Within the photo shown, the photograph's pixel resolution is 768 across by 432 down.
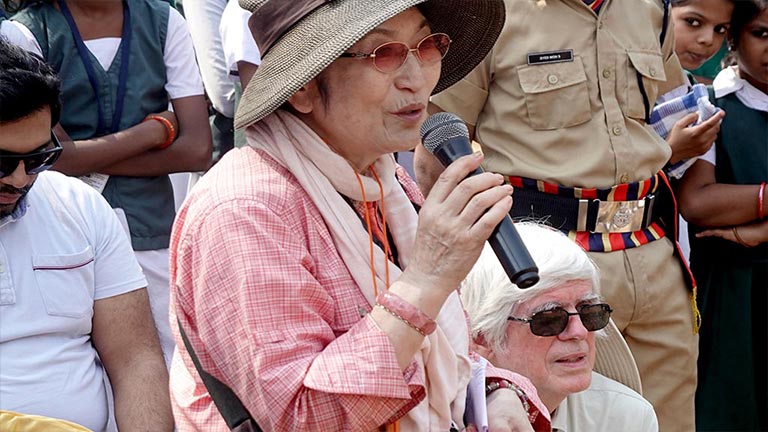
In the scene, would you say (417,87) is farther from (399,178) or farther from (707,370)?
(707,370)

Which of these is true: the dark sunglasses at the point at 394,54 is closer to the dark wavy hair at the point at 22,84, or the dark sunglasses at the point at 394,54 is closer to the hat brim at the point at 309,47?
the hat brim at the point at 309,47

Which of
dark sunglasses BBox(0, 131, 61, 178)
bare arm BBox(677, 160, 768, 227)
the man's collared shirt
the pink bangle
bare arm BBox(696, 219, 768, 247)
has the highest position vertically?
the pink bangle

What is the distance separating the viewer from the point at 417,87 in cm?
225

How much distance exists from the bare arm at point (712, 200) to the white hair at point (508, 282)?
5.22 feet

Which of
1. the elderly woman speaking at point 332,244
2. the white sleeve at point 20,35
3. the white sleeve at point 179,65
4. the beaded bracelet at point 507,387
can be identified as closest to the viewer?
the elderly woman speaking at point 332,244

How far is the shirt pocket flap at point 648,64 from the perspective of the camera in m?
3.83

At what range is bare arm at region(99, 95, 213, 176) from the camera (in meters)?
3.92

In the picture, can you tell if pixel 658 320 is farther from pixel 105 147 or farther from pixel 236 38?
pixel 105 147

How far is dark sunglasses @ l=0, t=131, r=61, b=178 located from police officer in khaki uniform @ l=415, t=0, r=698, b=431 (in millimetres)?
1280

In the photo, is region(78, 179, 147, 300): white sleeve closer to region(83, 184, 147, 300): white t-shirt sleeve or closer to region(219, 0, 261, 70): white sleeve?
region(83, 184, 147, 300): white t-shirt sleeve

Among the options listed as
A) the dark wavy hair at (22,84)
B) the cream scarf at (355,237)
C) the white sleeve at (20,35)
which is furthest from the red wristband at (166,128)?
the cream scarf at (355,237)

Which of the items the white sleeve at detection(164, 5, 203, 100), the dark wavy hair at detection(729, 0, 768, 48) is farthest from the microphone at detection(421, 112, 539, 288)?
the dark wavy hair at detection(729, 0, 768, 48)

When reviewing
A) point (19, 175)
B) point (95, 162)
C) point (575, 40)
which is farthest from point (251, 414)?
point (575, 40)

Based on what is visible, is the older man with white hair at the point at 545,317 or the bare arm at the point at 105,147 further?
the bare arm at the point at 105,147
